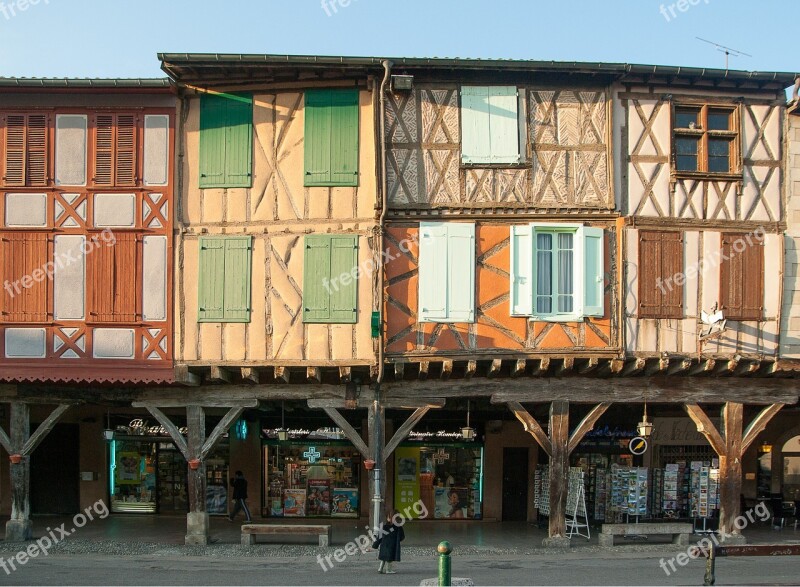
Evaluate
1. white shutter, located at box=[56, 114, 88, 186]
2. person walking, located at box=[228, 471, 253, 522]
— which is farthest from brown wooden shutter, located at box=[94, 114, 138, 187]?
person walking, located at box=[228, 471, 253, 522]

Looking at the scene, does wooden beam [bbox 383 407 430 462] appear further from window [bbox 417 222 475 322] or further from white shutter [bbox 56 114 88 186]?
white shutter [bbox 56 114 88 186]

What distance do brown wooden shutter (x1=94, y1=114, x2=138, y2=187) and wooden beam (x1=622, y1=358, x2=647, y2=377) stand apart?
987 centimetres

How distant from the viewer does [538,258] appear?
17500mm

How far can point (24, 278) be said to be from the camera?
17.6 m

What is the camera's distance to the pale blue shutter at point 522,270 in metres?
17.2

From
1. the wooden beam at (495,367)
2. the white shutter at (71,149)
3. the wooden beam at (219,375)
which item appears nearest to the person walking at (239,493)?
the wooden beam at (219,375)

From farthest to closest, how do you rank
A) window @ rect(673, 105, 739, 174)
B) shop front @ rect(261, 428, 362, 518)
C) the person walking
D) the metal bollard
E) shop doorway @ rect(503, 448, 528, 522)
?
shop doorway @ rect(503, 448, 528, 522) → shop front @ rect(261, 428, 362, 518) → the person walking → window @ rect(673, 105, 739, 174) → the metal bollard

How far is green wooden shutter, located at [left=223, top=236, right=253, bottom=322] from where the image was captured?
1739 centimetres

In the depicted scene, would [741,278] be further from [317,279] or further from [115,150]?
[115,150]

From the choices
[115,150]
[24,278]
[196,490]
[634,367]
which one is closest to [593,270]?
[634,367]

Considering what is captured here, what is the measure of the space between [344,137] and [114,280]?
16.6ft

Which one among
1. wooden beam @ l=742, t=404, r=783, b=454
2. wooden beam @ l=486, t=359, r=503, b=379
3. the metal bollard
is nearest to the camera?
the metal bollard

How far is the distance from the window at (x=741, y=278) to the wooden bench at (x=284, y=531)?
8582 mm

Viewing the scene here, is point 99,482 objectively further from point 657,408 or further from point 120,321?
point 657,408
